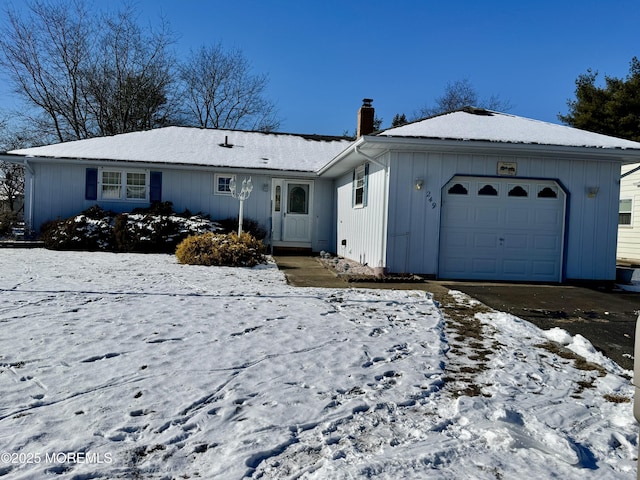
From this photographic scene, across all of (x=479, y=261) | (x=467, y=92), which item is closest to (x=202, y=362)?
(x=479, y=261)

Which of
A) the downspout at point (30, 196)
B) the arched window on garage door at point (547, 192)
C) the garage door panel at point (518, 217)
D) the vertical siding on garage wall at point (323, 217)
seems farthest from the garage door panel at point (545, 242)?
the downspout at point (30, 196)

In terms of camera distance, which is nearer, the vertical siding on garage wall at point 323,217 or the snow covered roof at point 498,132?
the snow covered roof at point 498,132

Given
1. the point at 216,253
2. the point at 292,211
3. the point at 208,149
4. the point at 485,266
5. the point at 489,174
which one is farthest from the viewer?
the point at 208,149

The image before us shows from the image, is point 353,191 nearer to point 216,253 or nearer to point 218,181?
point 216,253

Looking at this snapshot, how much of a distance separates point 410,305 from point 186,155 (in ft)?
35.5

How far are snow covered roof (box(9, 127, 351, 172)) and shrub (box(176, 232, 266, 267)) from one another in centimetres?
418

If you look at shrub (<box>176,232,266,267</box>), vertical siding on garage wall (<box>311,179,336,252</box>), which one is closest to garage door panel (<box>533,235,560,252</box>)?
shrub (<box>176,232,266,267</box>)

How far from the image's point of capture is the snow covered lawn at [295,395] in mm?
2344

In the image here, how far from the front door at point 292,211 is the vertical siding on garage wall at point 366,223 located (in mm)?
1483

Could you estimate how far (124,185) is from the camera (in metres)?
14.3

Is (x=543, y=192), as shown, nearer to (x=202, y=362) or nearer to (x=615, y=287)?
(x=615, y=287)

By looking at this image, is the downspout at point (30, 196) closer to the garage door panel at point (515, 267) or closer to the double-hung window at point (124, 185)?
the double-hung window at point (124, 185)

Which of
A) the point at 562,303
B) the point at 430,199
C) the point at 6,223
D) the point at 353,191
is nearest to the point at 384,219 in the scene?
the point at 430,199

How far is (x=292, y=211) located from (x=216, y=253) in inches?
197
